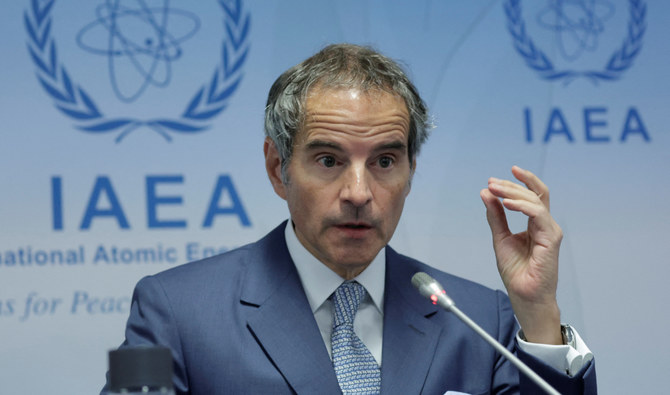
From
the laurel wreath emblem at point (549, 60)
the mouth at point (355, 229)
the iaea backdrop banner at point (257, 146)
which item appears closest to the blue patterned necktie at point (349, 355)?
the mouth at point (355, 229)

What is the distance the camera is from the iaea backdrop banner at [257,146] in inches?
115

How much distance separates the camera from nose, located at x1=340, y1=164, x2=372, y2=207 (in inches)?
82.9

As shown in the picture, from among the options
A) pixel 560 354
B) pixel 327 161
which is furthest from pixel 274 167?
pixel 560 354

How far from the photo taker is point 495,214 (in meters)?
2.23

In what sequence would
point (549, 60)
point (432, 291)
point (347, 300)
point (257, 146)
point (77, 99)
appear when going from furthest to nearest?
point (549, 60)
point (257, 146)
point (77, 99)
point (347, 300)
point (432, 291)

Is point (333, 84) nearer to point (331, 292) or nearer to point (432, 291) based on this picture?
point (331, 292)

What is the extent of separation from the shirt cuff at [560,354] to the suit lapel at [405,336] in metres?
0.30

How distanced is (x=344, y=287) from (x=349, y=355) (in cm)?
20

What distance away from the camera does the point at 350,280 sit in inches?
91.0

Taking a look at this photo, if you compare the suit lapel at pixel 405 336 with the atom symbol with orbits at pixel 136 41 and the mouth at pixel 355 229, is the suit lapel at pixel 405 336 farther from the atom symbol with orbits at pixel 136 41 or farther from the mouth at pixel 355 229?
the atom symbol with orbits at pixel 136 41

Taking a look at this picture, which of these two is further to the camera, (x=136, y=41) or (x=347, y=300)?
(x=136, y=41)

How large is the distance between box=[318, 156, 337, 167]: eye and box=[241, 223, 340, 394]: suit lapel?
1.04 feet

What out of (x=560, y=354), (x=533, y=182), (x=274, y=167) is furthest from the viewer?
(x=274, y=167)

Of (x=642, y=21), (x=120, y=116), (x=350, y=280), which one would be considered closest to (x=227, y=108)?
(x=120, y=116)
